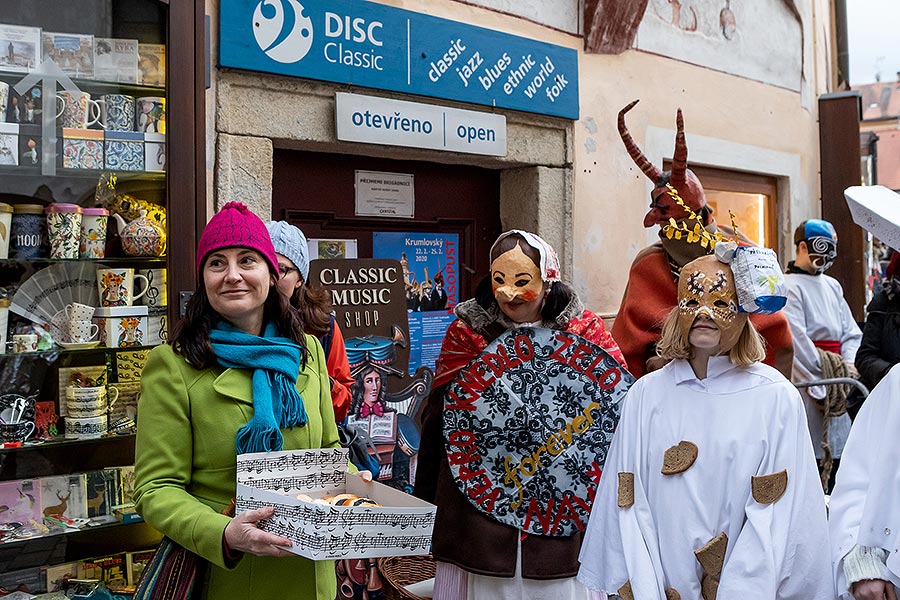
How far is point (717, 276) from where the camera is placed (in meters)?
2.47

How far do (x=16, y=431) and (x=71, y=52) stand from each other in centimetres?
138

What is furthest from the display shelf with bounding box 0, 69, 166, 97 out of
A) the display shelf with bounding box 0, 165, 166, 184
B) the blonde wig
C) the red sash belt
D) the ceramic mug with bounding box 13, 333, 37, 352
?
the red sash belt

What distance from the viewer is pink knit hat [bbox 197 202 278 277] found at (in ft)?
7.34

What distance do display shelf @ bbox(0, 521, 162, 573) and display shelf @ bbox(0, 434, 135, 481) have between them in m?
0.22

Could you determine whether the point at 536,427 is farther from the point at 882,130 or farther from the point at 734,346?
the point at 882,130

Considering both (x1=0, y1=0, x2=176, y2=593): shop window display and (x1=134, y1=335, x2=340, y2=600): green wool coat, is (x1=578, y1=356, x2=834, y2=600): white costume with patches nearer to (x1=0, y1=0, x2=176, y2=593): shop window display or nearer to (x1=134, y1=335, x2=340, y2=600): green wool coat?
(x1=134, y1=335, x2=340, y2=600): green wool coat

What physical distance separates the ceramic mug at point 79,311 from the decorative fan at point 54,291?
Answer: 14 millimetres

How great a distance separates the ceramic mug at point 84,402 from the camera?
3371 mm

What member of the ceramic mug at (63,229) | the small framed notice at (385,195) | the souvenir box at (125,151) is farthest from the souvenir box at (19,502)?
the small framed notice at (385,195)

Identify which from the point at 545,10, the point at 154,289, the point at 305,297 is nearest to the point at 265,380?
the point at 305,297

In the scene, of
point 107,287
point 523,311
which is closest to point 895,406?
point 523,311

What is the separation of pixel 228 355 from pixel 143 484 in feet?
1.14

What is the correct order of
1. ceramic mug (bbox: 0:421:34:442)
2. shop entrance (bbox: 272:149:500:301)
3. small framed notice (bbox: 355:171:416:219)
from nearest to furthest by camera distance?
1. ceramic mug (bbox: 0:421:34:442)
2. shop entrance (bbox: 272:149:500:301)
3. small framed notice (bbox: 355:171:416:219)

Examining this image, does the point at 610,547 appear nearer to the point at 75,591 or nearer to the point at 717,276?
the point at 717,276
